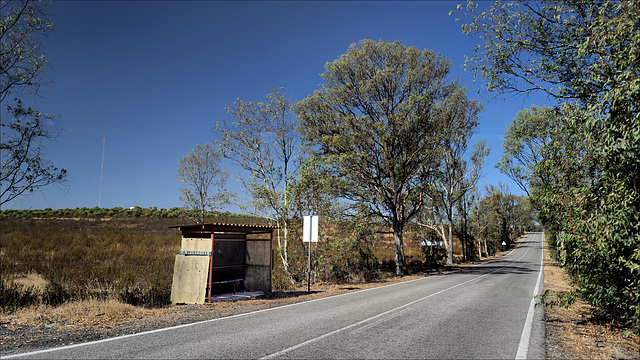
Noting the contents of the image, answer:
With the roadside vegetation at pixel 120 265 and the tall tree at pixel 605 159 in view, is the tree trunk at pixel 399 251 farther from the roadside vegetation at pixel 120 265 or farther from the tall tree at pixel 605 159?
the tall tree at pixel 605 159

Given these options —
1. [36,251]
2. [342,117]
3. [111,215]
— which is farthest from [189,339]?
[111,215]

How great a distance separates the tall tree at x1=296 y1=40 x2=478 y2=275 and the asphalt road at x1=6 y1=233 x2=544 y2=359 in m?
12.3

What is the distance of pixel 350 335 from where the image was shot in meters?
6.27

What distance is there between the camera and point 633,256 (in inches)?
216

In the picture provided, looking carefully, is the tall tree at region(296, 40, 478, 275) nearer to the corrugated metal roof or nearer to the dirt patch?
the corrugated metal roof

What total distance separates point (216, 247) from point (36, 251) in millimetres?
12779

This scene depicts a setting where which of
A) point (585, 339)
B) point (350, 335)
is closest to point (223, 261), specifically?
point (350, 335)

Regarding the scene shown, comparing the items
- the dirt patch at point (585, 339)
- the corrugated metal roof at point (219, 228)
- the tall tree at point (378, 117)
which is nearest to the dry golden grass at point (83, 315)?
the corrugated metal roof at point (219, 228)

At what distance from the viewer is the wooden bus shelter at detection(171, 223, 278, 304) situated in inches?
435

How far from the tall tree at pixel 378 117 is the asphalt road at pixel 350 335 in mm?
12334

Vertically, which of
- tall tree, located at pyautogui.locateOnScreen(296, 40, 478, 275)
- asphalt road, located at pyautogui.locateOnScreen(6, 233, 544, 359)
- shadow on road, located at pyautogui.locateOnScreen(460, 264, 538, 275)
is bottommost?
shadow on road, located at pyautogui.locateOnScreen(460, 264, 538, 275)

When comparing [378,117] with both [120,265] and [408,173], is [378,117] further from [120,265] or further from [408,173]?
[120,265]

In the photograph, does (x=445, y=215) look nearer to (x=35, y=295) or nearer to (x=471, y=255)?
(x=471, y=255)

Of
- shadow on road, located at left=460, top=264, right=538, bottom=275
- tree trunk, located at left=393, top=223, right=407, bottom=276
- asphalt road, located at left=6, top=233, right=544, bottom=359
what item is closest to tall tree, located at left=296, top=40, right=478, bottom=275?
tree trunk, located at left=393, top=223, right=407, bottom=276
